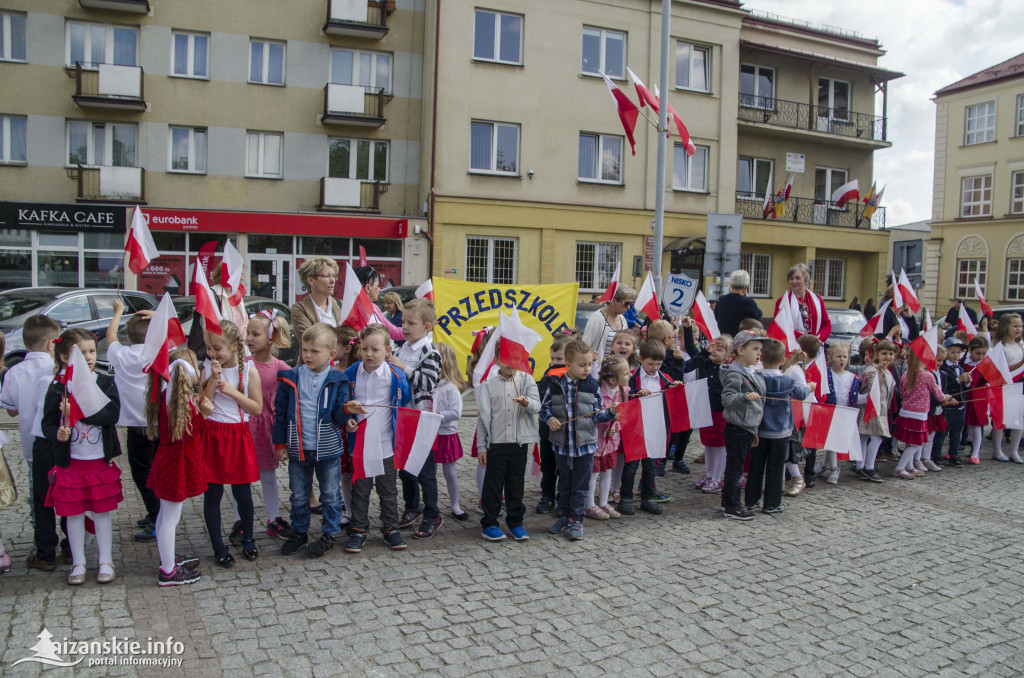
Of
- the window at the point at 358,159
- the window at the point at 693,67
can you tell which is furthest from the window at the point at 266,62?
the window at the point at 693,67

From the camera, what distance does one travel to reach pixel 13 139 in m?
22.0

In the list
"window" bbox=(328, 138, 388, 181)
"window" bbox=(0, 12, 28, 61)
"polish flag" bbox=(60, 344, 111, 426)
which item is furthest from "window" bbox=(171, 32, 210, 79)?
"polish flag" bbox=(60, 344, 111, 426)

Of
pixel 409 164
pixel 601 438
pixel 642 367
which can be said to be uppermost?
pixel 409 164

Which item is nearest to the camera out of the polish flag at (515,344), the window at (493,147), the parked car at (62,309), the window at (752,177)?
the polish flag at (515,344)

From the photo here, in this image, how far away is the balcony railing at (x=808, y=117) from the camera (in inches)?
1125

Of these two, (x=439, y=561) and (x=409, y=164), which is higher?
(x=409, y=164)

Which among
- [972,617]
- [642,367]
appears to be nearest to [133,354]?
[642,367]

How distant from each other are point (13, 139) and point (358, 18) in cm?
1087

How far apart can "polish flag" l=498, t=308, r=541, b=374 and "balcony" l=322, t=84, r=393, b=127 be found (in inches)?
776

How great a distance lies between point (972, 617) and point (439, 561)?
11.2 ft

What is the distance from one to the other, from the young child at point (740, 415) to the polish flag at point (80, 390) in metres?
4.81

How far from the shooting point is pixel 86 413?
4.61 metres

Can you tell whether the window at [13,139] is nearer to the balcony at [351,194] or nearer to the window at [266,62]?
the window at [266,62]

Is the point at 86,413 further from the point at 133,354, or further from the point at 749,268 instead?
the point at 749,268
